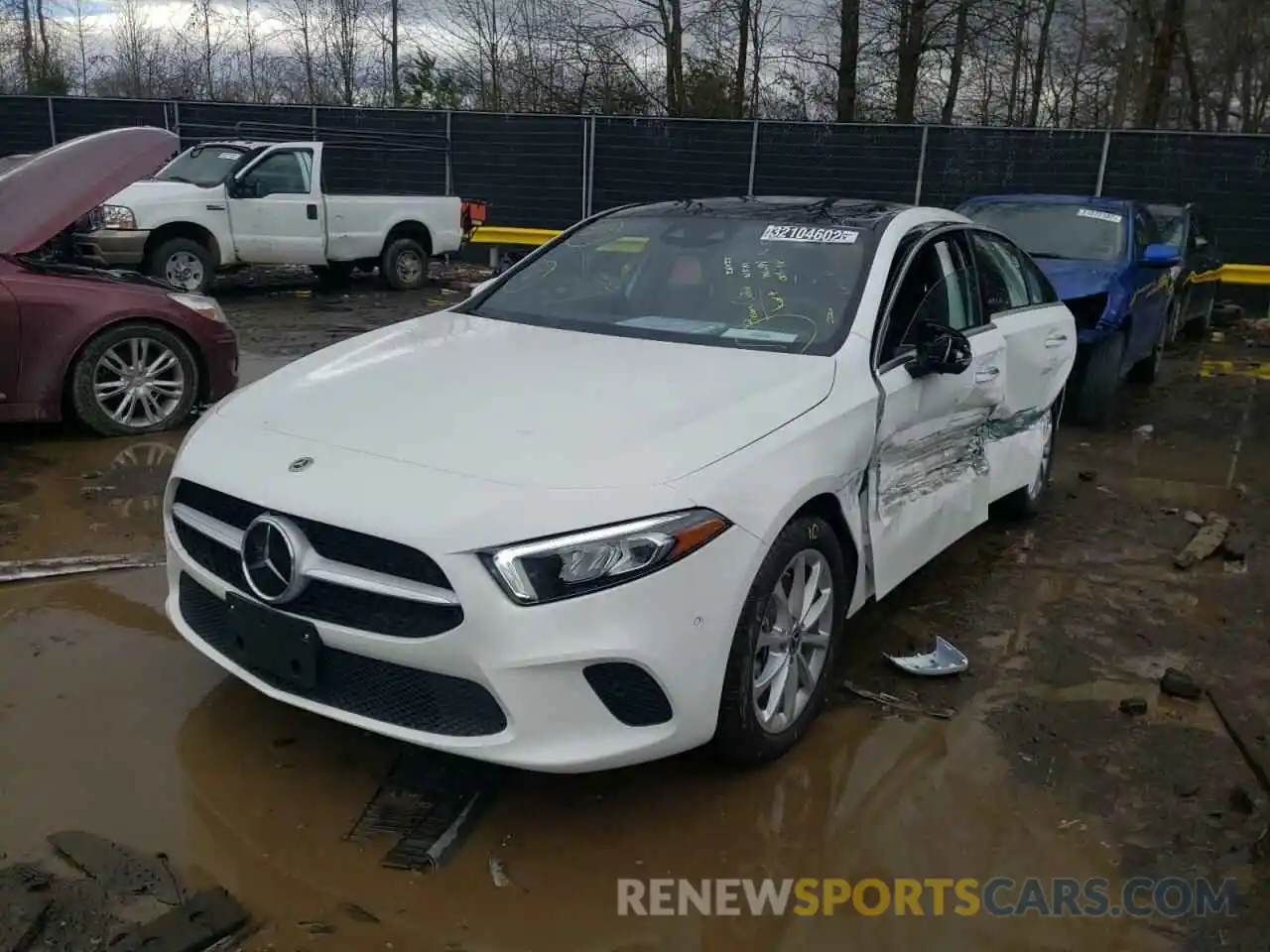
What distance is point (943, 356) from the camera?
12.9 ft

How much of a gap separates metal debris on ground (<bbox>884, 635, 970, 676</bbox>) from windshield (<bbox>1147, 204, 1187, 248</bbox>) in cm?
901

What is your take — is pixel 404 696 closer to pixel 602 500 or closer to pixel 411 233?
pixel 602 500

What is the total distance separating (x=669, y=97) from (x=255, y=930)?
2281cm

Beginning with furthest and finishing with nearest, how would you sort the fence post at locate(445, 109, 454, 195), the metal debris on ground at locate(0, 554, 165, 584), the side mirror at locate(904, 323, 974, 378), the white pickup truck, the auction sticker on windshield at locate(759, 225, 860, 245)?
the fence post at locate(445, 109, 454, 195), the white pickup truck, the metal debris on ground at locate(0, 554, 165, 584), the auction sticker on windshield at locate(759, 225, 860, 245), the side mirror at locate(904, 323, 974, 378)

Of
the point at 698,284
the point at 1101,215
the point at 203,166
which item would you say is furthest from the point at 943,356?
the point at 203,166

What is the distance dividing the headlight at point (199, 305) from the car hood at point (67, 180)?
0.90 meters

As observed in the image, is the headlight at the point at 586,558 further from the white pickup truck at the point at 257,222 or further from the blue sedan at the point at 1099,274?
the white pickup truck at the point at 257,222

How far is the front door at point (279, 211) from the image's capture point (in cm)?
1271

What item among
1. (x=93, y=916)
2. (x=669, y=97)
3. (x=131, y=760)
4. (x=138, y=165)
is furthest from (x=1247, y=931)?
(x=669, y=97)

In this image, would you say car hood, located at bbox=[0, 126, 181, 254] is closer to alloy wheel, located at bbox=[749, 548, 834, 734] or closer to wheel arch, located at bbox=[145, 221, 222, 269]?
alloy wheel, located at bbox=[749, 548, 834, 734]

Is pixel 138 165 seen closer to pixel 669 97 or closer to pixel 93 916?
pixel 93 916

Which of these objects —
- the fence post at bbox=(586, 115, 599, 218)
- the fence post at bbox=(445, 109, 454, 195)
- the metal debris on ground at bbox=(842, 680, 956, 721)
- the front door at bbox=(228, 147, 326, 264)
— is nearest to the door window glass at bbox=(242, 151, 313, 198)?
the front door at bbox=(228, 147, 326, 264)

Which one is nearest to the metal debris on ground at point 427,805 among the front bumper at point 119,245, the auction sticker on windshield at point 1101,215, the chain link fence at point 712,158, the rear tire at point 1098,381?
the rear tire at point 1098,381

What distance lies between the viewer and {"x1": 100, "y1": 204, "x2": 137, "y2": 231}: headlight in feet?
37.7
